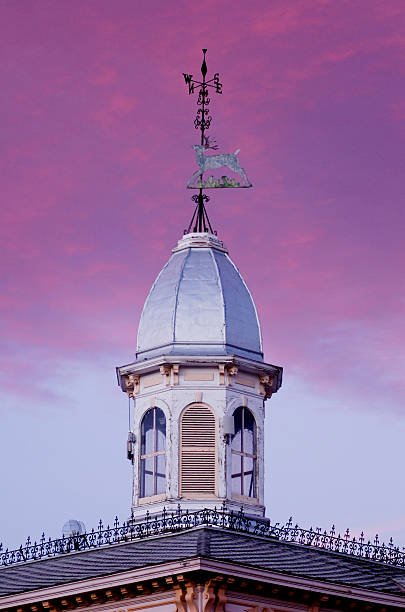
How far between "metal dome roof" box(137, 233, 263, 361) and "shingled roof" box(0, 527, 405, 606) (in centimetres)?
800

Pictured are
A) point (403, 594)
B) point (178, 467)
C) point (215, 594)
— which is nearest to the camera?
point (215, 594)

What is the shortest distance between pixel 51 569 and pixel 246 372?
996 cm

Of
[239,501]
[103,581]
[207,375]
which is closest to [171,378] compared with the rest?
[207,375]

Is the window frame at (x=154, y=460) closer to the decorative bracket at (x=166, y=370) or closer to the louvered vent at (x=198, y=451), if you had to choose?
the louvered vent at (x=198, y=451)

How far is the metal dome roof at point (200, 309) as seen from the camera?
192 ft

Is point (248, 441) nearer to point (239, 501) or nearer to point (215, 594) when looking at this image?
point (239, 501)

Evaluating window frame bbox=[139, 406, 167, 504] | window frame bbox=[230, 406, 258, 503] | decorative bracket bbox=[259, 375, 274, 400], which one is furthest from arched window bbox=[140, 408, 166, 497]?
decorative bracket bbox=[259, 375, 274, 400]

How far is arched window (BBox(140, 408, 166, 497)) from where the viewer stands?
57.8 meters

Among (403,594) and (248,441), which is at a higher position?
(248,441)

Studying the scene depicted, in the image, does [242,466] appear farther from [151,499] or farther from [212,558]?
[212,558]

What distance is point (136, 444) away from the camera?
5881cm

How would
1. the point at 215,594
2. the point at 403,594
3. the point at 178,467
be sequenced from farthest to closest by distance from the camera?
the point at 178,467 < the point at 403,594 < the point at 215,594

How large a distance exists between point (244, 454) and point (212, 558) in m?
11.2

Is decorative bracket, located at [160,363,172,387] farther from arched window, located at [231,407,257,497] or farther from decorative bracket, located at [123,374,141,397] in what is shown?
arched window, located at [231,407,257,497]
